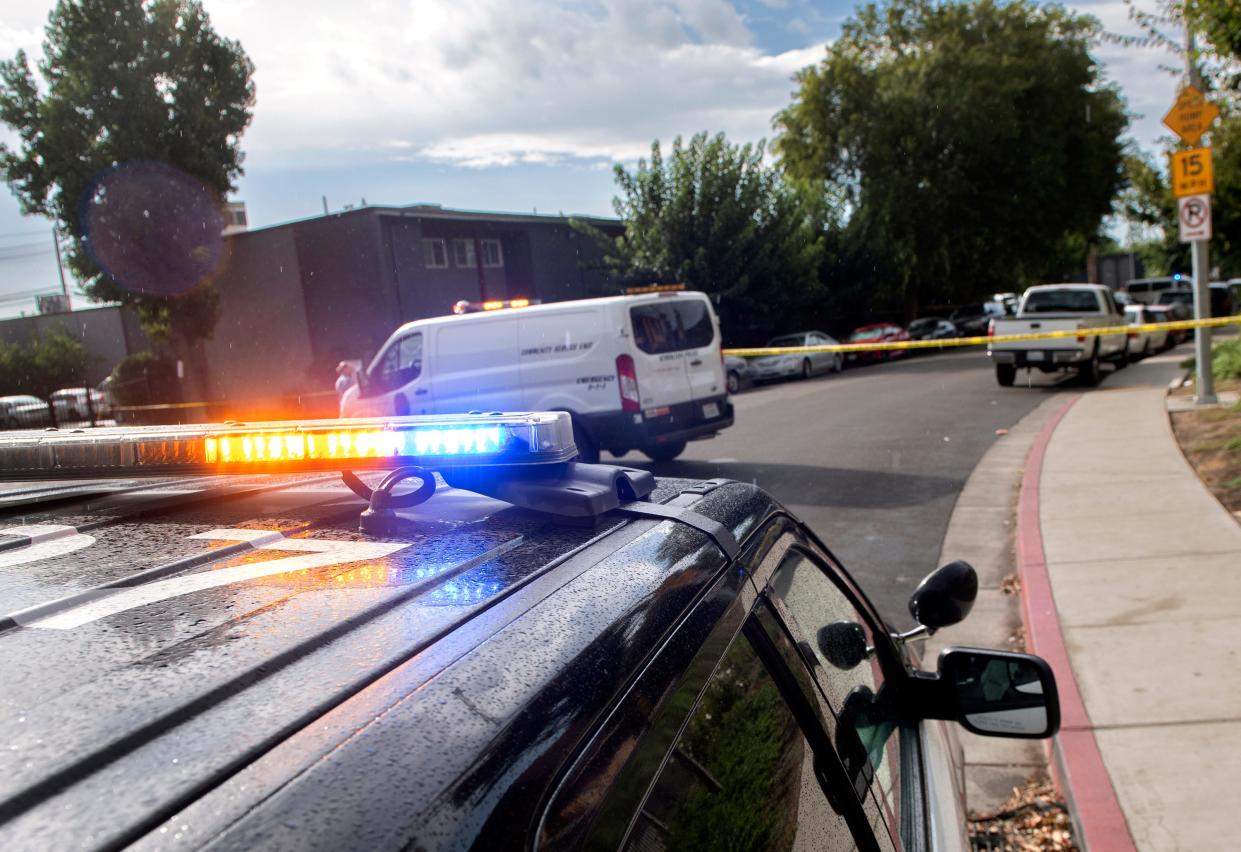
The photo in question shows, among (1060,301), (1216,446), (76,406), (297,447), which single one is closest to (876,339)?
(1060,301)

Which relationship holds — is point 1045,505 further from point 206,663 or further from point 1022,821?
point 206,663

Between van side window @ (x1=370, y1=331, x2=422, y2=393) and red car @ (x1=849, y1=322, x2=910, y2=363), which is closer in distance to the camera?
van side window @ (x1=370, y1=331, x2=422, y2=393)

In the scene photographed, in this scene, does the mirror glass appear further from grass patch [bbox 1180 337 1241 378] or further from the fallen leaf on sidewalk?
grass patch [bbox 1180 337 1241 378]

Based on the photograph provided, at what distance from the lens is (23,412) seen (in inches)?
853

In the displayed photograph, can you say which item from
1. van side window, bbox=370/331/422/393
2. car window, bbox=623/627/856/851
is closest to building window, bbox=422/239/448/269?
van side window, bbox=370/331/422/393

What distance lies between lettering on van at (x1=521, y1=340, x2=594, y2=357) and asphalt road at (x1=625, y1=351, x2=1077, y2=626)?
66.1 inches

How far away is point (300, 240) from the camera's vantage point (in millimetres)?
32250

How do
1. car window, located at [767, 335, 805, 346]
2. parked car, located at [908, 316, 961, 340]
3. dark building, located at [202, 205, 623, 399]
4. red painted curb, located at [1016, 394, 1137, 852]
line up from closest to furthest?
1. red painted curb, located at [1016, 394, 1137, 852]
2. car window, located at [767, 335, 805, 346]
3. dark building, located at [202, 205, 623, 399]
4. parked car, located at [908, 316, 961, 340]

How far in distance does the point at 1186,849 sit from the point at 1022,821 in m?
0.60

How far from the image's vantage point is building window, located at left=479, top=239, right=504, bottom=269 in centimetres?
3459

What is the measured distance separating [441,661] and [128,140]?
32116mm

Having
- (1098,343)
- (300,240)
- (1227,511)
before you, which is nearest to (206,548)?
(1227,511)

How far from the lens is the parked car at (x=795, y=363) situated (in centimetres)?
2816

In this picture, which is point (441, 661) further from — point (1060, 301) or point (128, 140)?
point (128, 140)
